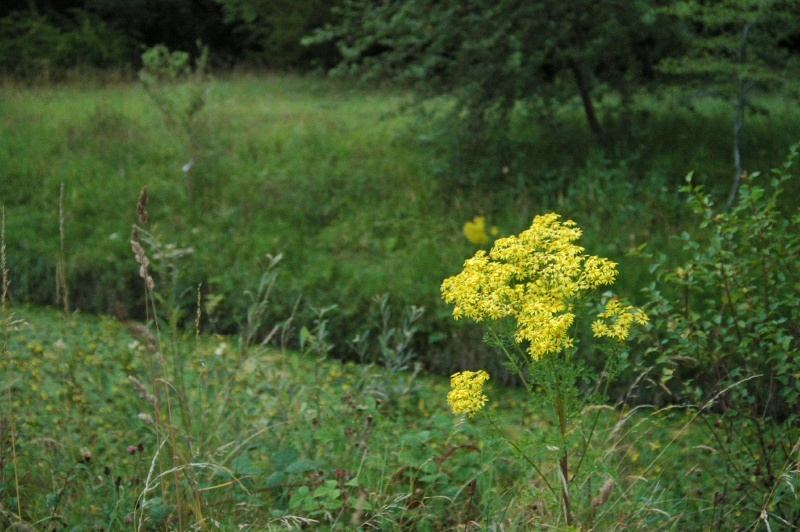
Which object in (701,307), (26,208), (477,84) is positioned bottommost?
(26,208)

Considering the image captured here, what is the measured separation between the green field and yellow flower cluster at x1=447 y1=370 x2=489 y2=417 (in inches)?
5.2

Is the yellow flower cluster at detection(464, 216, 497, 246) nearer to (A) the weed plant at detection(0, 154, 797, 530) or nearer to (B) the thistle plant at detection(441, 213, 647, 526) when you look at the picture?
(A) the weed plant at detection(0, 154, 797, 530)

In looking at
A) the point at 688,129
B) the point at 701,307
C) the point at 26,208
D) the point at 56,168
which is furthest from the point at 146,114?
the point at 701,307

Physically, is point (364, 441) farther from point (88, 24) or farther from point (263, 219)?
point (88, 24)

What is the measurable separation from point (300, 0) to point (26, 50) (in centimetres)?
579

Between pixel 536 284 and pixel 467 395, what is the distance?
36 centimetres

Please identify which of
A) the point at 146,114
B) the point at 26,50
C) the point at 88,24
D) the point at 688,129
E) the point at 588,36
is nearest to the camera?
the point at 588,36

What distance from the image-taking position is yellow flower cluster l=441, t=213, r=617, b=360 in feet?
6.48

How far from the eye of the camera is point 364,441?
10.1 ft

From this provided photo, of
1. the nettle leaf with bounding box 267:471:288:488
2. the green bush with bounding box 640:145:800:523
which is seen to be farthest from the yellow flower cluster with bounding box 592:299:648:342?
the nettle leaf with bounding box 267:471:288:488

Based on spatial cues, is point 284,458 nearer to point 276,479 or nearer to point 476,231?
point 276,479

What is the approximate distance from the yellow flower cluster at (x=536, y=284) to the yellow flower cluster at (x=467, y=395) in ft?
0.53

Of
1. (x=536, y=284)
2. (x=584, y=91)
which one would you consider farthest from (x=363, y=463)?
(x=584, y=91)

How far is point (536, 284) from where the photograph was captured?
2100 millimetres
